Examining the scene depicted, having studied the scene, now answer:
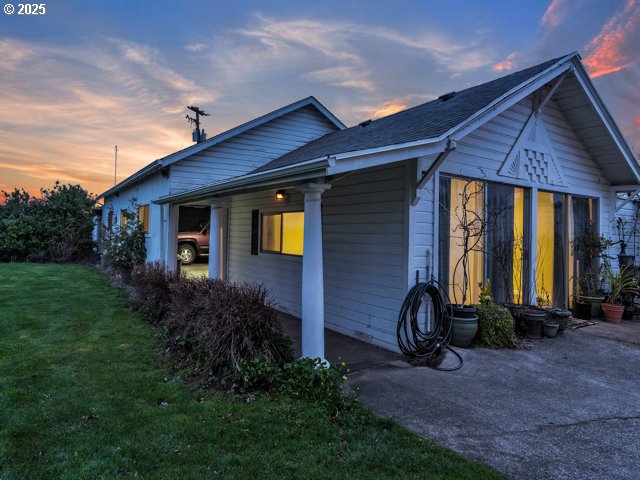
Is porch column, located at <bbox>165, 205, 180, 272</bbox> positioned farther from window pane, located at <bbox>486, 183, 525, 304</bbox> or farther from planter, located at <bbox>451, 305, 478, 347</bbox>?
window pane, located at <bbox>486, 183, 525, 304</bbox>

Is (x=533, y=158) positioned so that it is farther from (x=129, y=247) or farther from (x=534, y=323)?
(x=129, y=247)

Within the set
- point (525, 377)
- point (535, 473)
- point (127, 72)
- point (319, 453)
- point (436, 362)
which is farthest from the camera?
point (127, 72)

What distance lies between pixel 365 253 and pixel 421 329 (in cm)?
138

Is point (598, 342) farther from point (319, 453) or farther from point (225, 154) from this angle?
point (225, 154)

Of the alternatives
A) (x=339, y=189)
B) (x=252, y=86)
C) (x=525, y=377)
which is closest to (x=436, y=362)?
(x=525, y=377)

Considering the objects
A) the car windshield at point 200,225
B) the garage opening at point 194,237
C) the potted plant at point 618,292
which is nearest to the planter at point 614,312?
the potted plant at point 618,292

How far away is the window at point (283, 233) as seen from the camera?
7.50 metres

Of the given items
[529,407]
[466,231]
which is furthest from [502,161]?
[529,407]

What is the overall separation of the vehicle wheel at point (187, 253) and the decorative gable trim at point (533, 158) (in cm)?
1185

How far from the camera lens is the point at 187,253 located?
47.7 feet

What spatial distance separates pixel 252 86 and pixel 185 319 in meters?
7.98

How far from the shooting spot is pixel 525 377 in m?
4.18

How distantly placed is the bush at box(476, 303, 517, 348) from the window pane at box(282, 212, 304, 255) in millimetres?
3594

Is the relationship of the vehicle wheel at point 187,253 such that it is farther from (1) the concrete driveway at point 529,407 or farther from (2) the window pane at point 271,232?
(1) the concrete driveway at point 529,407
